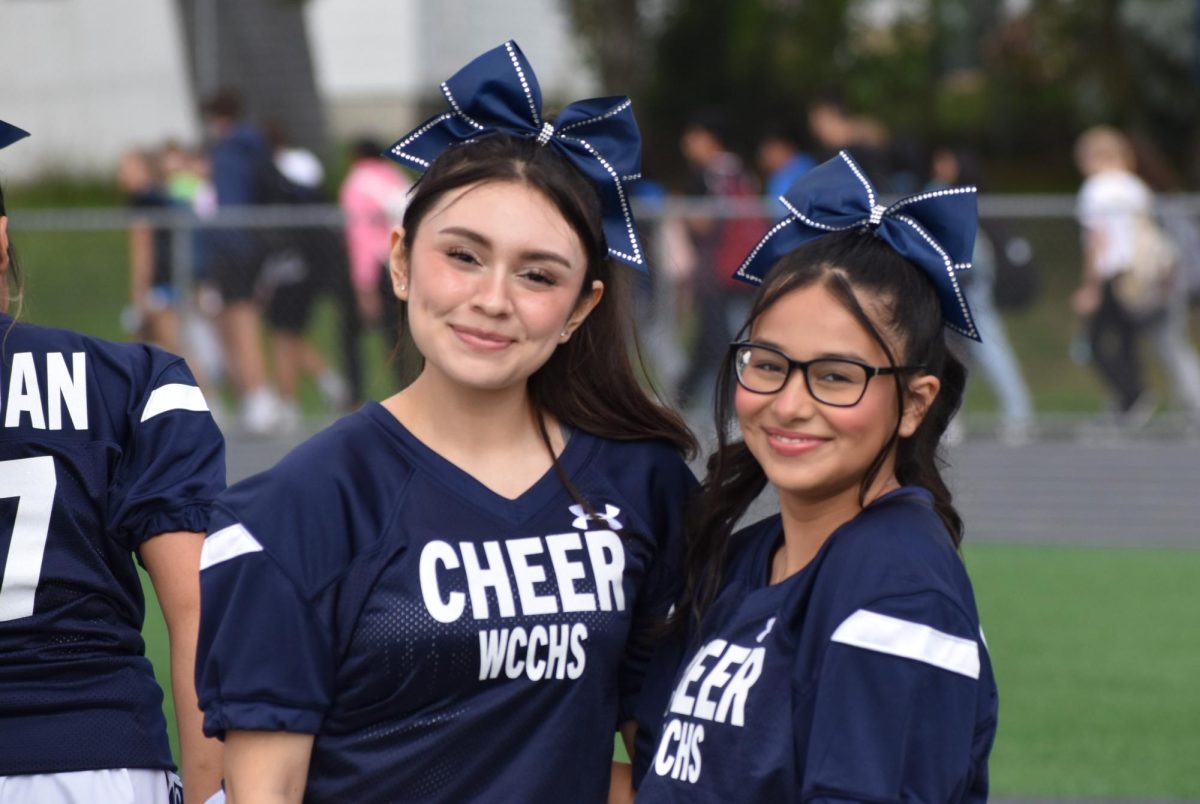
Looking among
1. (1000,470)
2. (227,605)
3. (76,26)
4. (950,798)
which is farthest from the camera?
(76,26)

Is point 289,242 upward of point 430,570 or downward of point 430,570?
upward

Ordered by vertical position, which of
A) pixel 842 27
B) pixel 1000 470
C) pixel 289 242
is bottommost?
pixel 1000 470

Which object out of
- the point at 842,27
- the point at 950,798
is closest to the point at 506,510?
the point at 950,798

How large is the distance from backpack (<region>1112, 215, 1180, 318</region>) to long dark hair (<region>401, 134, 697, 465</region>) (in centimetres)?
960

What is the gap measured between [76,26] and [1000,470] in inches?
731

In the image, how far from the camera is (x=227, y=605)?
243 centimetres

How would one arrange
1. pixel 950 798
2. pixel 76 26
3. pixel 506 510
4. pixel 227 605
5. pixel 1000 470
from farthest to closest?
1. pixel 76 26
2. pixel 1000 470
3. pixel 506 510
4. pixel 227 605
5. pixel 950 798

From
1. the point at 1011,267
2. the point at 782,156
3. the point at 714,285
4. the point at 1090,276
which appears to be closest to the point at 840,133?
the point at 782,156

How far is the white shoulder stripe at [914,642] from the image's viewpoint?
88.6 inches

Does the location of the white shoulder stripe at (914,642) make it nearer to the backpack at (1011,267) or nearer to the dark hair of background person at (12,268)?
the dark hair of background person at (12,268)

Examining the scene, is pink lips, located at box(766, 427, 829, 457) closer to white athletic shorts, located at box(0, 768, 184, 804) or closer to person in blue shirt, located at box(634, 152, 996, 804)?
person in blue shirt, located at box(634, 152, 996, 804)

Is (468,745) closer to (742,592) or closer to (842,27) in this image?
(742,592)

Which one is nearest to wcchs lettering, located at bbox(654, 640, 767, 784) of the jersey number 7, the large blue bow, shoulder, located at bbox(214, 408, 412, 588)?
shoulder, located at bbox(214, 408, 412, 588)

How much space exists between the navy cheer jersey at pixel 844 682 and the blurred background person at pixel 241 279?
9.94 m
